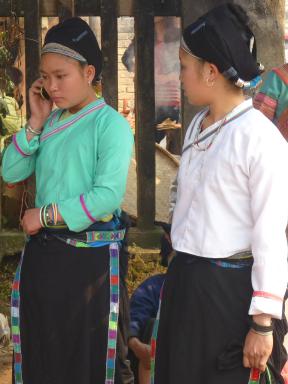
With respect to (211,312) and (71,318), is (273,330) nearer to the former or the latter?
(211,312)

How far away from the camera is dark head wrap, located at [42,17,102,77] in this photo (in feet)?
9.96

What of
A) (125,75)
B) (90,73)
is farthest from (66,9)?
(125,75)

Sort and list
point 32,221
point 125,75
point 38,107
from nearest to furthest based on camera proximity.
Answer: point 32,221 < point 38,107 < point 125,75

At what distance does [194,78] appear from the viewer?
2.66 metres

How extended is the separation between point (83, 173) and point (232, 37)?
0.83 metres

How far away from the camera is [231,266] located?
2.61 meters

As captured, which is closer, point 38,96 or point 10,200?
point 38,96

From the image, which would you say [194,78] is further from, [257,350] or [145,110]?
[145,110]

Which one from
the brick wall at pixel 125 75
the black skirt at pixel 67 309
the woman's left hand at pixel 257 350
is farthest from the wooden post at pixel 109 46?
the brick wall at pixel 125 75

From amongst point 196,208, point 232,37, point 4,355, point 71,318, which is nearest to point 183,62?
point 232,37

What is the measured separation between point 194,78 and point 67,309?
108 cm

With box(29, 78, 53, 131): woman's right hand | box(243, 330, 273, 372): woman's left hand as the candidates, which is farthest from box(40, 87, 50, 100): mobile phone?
box(243, 330, 273, 372): woman's left hand

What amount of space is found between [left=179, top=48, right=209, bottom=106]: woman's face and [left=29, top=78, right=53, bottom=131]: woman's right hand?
0.77 m

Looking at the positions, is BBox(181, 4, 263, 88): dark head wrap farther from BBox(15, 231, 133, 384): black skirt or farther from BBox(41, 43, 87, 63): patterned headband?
BBox(15, 231, 133, 384): black skirt
